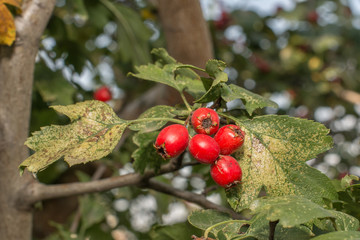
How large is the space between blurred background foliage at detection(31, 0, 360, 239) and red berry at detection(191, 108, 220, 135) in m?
1.32

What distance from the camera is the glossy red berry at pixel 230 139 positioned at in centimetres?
76

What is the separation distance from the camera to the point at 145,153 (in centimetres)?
99

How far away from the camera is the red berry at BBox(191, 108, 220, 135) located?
30.6 inches

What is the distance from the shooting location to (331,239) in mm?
562

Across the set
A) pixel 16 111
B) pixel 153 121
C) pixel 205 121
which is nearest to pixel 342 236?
pixel 205 121

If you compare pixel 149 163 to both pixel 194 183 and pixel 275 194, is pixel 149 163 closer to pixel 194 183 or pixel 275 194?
pixel 275 194

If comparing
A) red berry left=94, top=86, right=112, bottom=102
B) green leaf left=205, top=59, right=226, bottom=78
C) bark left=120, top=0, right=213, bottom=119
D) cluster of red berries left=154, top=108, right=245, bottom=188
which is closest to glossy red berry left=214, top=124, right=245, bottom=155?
cluster of red berries left=154, top=108, right=245, bottom=188

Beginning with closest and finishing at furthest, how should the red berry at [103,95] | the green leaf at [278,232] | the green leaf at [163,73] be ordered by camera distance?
the green leaf at [278,232] < the green leaf at [163,73] < the red berry at [103,95]

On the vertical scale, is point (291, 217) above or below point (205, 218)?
above

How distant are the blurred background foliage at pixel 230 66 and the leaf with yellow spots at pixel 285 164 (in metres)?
1.32

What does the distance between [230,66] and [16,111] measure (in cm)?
232

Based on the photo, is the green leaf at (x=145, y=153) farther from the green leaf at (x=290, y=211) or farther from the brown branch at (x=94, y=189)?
the green leaf at (x=290, y=211)

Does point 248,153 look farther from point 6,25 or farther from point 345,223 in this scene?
point 6,25

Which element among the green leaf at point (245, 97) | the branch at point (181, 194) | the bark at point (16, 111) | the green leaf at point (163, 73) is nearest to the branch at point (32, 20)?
the bark at point (16, 111)
